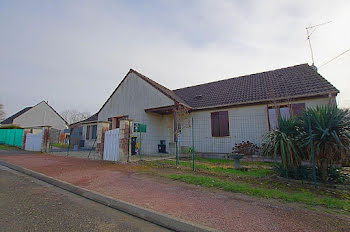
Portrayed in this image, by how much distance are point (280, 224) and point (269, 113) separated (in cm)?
838

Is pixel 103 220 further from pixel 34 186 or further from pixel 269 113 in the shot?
pixel 269 113

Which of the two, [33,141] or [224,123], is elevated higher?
[224,123]

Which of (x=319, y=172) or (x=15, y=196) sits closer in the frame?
(x=15, y=196)

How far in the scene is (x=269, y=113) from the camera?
393 inches

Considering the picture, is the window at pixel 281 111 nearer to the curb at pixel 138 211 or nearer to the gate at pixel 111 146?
the curb at pixel 138 211

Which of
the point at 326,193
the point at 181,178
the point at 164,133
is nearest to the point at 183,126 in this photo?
the point at 164,133

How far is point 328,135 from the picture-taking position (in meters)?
4.90

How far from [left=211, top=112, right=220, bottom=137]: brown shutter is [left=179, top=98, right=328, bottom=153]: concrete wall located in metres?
0.21

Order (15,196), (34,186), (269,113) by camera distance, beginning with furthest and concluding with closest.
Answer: (269,113), (34,186), (15,196)

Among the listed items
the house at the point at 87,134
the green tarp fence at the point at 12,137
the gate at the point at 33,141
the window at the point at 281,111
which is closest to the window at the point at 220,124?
the window at the point at 281,111

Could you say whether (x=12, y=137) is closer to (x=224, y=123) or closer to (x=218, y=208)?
(x=224, y=123)

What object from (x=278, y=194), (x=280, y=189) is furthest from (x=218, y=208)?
(x=280, y=189)

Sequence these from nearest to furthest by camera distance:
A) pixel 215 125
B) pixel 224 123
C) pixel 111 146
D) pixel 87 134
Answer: pixel 111 146 < pixel 224 123 < pixel 215 125 < pixel 87 134

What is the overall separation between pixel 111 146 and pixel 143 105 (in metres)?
4.73
